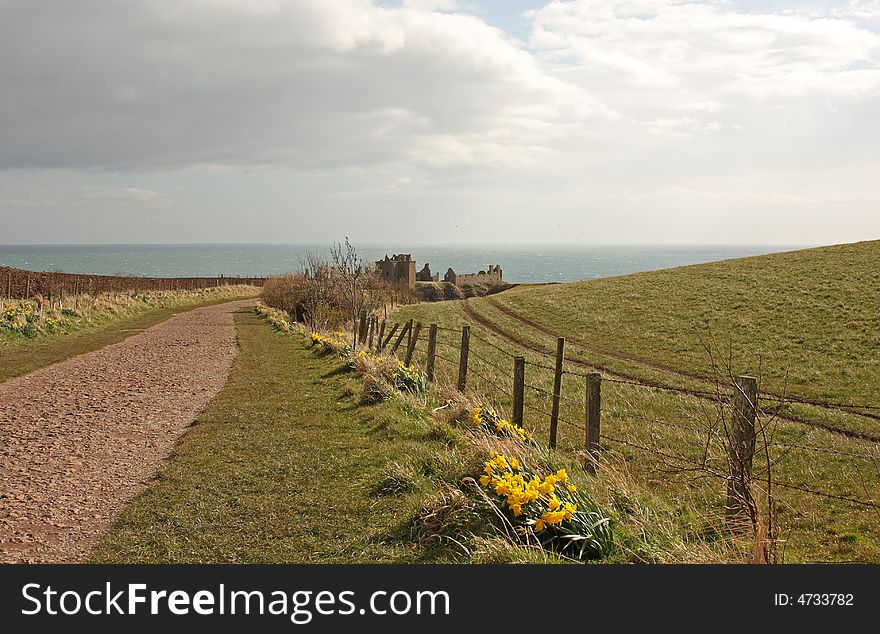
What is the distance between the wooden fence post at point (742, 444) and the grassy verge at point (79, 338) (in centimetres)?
1488

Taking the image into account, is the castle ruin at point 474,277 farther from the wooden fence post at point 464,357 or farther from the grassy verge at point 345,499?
the grassy verge at point 345,499

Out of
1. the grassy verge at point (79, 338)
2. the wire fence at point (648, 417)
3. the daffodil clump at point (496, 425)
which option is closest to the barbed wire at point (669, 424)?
the wire fence at point (648, 417)

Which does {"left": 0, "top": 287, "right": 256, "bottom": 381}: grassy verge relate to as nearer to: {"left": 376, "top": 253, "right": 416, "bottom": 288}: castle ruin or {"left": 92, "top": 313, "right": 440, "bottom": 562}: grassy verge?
{"left": 92, "top": 313, "right": 440, "bottom": 562}: grassy verge

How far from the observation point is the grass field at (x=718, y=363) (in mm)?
9281

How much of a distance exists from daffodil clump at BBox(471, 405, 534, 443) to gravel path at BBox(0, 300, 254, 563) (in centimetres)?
406

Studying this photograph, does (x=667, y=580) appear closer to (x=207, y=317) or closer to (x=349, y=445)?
(x=349, y=445)

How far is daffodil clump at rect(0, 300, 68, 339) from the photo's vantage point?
66.9 feet

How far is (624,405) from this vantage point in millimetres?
16734

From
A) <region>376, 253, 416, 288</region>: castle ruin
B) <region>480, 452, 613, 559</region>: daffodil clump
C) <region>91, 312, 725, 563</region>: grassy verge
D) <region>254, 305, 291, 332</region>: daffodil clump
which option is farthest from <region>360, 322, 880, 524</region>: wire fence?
<region>376, 253, 416, 288</region>: castle ruin

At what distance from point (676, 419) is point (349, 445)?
367 inches

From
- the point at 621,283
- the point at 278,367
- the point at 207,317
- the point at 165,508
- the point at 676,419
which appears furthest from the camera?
the point at 621,283

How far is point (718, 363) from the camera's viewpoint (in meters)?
22.2

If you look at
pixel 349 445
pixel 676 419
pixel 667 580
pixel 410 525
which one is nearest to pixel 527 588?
pixel 667 580

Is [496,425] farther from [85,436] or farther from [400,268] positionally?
[400,268]
